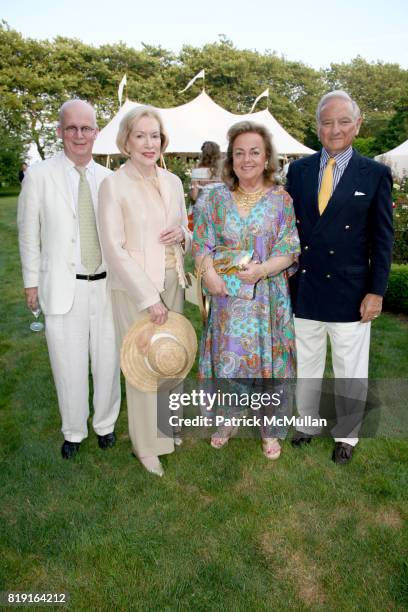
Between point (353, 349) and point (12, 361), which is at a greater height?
point (353, 349)

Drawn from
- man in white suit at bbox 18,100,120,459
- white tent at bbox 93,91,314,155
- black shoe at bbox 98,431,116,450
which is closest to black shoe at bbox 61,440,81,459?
black shoe at bbox 98,431,116,450

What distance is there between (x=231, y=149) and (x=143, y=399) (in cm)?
184

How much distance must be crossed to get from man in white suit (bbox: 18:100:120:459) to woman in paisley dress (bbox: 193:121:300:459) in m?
0.78

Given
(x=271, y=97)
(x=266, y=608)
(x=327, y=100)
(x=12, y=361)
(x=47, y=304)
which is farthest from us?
(x=271, y=97)

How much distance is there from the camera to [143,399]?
3.52m

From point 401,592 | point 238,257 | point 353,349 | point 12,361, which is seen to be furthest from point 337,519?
point 12,361

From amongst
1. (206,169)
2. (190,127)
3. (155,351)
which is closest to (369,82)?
(190,127)

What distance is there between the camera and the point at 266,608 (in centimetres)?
244

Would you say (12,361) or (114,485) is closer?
(114,485)

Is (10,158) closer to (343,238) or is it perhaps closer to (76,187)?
(76,187)

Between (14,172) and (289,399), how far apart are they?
3610 cm

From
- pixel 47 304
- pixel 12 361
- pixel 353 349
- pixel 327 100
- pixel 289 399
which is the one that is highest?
pixel 327 100

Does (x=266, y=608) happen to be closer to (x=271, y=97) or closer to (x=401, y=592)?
(x=401, y=592)

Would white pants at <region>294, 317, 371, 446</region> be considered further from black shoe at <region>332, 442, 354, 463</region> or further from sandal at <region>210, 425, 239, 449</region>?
sandal at <region>210, 425, 239, 449</region>
